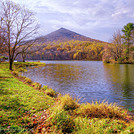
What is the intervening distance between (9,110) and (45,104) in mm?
1821

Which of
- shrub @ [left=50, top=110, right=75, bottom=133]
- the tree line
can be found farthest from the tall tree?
shrub @ [left=50, top=110, right=75, bottom=133]

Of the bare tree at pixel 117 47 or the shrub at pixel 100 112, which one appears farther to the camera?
the bare tree at pixel 117 47

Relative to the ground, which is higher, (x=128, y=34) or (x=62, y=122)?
(x=128, y=34)

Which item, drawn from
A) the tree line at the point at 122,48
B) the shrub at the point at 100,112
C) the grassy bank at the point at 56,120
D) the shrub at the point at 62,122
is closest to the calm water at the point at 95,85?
the shrub at the point at 100,112

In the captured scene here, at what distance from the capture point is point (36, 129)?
4180mm

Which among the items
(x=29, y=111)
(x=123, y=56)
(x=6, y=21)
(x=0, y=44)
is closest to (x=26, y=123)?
(x=29, y=111)

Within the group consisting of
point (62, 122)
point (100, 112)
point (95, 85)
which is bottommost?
point (95, 85)

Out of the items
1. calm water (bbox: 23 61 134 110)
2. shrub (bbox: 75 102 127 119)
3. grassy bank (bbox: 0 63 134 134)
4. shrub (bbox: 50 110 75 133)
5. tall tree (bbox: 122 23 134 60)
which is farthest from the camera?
tall tree (bbox: 122 23 134 60)

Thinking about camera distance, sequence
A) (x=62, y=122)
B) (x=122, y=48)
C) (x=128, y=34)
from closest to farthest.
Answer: (x=62, y=122)
(x=128, y=34)
(x=122, y=48)

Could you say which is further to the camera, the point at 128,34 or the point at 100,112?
the point at 128,34

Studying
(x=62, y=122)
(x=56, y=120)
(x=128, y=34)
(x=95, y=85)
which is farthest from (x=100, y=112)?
(x=128, y=34)

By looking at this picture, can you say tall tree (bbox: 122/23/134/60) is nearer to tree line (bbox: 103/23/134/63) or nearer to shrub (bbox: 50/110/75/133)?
tree line (bbox: 103/23/134/63)

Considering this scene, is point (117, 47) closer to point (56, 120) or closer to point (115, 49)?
point (115, 49)

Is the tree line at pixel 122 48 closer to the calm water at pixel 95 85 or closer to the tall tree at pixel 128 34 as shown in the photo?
the tall tree at pixel 128 34
